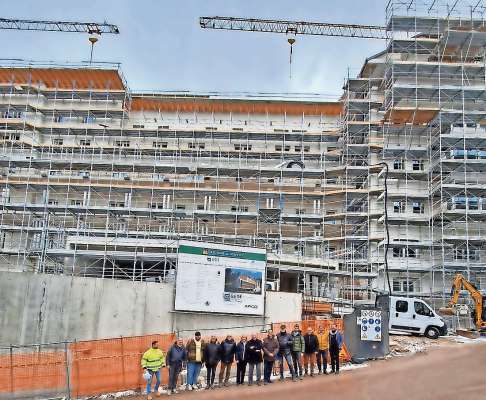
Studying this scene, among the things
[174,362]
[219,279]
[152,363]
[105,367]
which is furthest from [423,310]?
[105,367]

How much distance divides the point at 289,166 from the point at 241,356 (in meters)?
27.5

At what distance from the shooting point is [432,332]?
78.6 ft

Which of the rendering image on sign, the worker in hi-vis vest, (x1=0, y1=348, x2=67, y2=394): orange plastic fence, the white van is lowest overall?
(x1=0, y1=348, x2=67, y2=394): orange plastic fence

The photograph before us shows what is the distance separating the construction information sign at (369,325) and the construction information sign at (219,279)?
5.83m

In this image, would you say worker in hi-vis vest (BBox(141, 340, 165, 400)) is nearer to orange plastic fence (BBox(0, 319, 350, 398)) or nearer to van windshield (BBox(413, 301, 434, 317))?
orange plastic fence (BBox(0, 319, 350, 398))

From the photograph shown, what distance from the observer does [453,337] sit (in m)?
24.3

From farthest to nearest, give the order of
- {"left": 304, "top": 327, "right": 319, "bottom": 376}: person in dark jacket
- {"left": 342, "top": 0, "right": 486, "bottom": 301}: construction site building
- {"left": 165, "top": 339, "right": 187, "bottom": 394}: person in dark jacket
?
{"left": 342, "top": 0, "right": 486, "bottom": 301}: construction site building < {"left": 304, "top": 327, "right": 319, "bottom": 376}: person in dark jacket < {"left": 165, "top": 339, "right": 187, "bottom": 394}: person in dark jacket

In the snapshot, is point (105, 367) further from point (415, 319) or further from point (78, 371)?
point (415, 319)

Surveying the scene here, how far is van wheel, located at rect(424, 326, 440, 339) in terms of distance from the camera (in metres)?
23.8

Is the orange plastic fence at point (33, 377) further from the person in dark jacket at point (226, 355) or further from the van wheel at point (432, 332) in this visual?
the van wheel at point (432, 332)

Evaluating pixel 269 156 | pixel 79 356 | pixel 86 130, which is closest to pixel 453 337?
pixel 79 356

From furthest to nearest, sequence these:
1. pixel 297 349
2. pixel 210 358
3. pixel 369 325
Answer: pixel 369 325 → pixel 297 349 → pixel 210 358

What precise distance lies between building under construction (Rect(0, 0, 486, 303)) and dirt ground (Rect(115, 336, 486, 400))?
16.7m

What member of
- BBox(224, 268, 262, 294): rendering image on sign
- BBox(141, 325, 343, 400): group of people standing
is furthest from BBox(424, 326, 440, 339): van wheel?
BBox(141, 325, 343, 400): group of people standing
